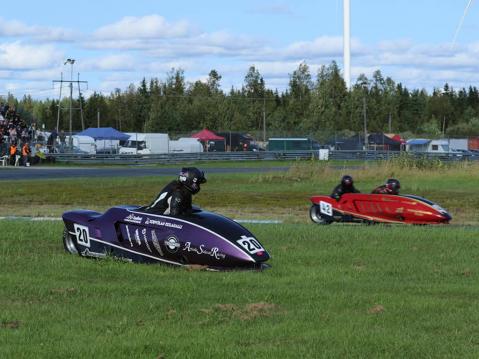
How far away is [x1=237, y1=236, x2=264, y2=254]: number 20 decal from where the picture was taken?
1201 cm

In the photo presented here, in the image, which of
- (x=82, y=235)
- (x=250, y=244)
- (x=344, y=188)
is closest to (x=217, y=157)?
(x=344, y=188)

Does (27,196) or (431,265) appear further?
(27,196)

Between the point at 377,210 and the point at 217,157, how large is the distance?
49.7 meters

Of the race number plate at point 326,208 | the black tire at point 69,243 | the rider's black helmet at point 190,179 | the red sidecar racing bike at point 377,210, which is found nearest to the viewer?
the rider's black helmet at point 190,179

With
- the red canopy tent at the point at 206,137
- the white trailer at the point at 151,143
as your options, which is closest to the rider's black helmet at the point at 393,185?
the white trailer at the point at 151,143

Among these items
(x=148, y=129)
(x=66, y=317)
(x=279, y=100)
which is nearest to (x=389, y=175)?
(x=66, y=317)

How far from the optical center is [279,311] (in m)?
9.20

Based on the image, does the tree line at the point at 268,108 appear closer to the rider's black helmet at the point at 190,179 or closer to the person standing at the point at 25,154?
the person standing at the point at 25,154

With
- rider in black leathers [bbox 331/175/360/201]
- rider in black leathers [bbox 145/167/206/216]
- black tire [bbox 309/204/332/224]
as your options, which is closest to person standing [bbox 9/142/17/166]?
black tire [bbox 309/204/332/224]

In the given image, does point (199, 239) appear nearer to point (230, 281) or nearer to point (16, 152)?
point (230, 281)

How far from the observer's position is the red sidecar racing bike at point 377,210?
21.0 meters

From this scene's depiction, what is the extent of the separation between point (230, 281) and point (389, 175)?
30.7m

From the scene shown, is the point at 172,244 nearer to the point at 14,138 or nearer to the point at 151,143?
the point at 14,138

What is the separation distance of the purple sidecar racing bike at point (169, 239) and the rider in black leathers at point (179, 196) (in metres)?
0.17
